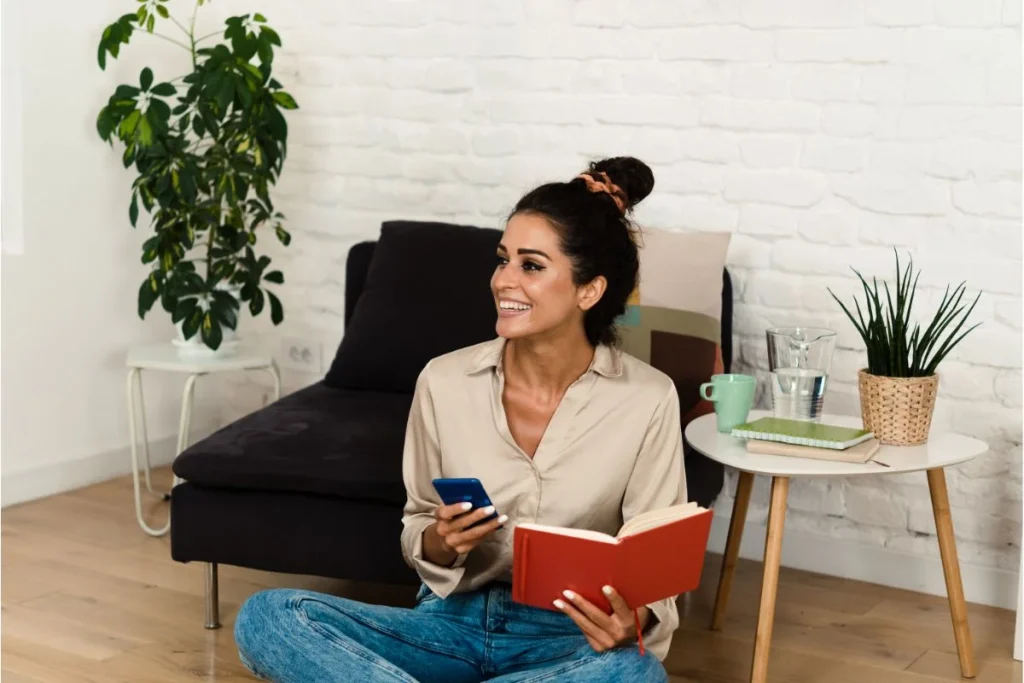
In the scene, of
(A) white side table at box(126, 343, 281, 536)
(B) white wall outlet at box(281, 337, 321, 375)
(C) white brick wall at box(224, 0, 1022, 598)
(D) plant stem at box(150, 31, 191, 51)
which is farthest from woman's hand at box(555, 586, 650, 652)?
(D) plant stem at box(150, 31, 191, 51)

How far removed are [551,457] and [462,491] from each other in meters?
0.28

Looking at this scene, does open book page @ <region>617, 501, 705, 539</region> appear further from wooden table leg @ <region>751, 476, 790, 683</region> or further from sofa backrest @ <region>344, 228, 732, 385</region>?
sofa backrest @ <region>344, 228, 732, 385</region>

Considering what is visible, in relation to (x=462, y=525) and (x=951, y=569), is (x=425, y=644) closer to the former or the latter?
(x=462, y=525)

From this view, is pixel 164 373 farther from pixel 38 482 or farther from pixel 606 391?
pixel 606 391

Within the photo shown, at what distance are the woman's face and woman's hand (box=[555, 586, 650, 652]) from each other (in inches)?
17.7

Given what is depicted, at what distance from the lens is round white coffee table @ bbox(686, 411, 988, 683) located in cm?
226

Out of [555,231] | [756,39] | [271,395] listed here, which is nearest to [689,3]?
[756,39]

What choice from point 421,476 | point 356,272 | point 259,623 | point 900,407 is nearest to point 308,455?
point 421,476

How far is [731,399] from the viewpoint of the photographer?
8.13 ft

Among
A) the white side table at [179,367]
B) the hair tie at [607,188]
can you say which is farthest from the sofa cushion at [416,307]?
the hair tie at [607,188]

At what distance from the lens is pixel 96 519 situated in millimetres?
3422

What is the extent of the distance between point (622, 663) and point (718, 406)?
0.78m

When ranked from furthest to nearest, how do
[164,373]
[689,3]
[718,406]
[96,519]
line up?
[164,373]
[96,519]
[689,3]
[718,406]

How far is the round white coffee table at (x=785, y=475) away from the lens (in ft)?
7.41
